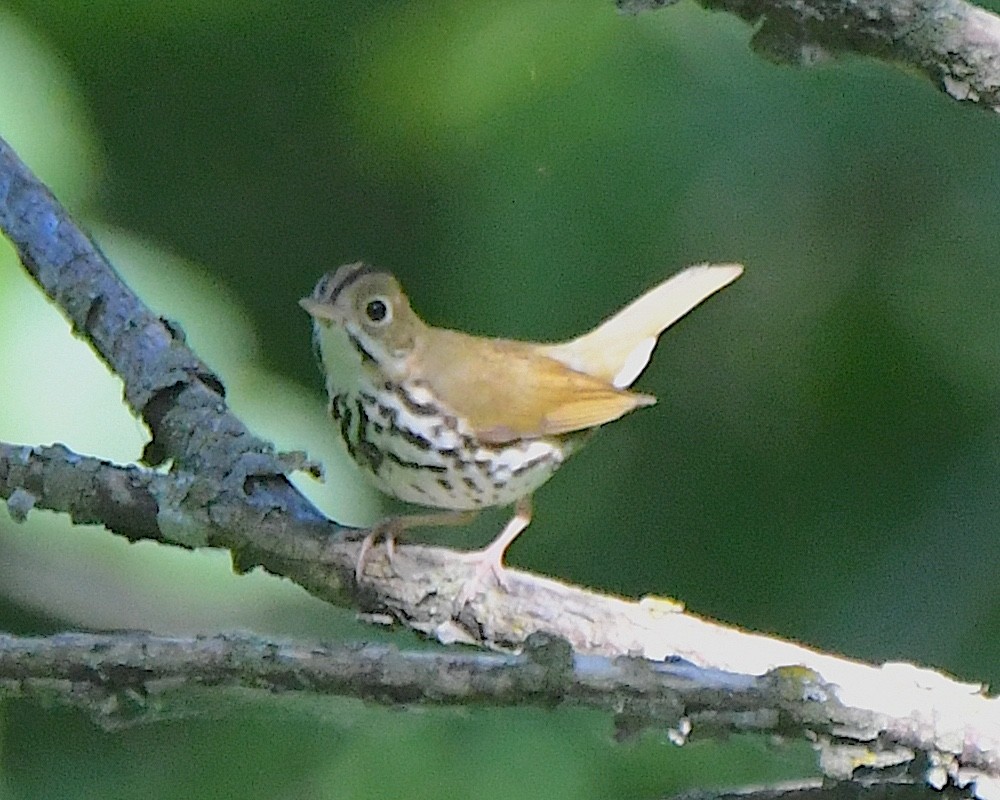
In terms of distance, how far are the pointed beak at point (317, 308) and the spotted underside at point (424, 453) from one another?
0.07 meters

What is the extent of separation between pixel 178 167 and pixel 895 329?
1.08 m

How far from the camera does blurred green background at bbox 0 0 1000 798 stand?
1585 millimetres

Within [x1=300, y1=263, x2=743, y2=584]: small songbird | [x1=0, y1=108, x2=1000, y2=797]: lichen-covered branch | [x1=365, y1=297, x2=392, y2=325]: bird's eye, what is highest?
[x1=365, y1=297, x2=392, y2=325]: bird's eye

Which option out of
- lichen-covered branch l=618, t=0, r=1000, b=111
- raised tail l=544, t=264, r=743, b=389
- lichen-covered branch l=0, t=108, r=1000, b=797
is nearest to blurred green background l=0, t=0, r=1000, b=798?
raised tail l=544, t=264, r=743, b=389

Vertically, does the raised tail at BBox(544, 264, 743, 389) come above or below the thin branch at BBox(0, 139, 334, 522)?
above

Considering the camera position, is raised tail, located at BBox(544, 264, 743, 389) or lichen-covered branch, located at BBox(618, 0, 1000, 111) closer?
lichen-covered branch, located at BBox(618, 0, 1000, 111)

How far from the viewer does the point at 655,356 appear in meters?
1.88

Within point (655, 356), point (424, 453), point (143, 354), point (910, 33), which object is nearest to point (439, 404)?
point (424, 453)

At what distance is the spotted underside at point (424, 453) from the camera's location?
1166 millimetres

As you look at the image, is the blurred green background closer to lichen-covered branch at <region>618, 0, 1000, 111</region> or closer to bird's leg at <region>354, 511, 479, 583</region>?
bird's leg at <region>354, 511, 479, 583</region>

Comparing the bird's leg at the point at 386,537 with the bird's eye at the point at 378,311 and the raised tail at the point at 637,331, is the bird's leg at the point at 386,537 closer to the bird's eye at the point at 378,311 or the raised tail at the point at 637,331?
the bird's eye at the point at 378,311

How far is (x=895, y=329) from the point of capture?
1735mm

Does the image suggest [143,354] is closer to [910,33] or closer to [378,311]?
[378,311]

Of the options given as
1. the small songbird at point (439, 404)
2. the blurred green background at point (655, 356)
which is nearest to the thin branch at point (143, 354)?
the small songbird at point (439, 404)
